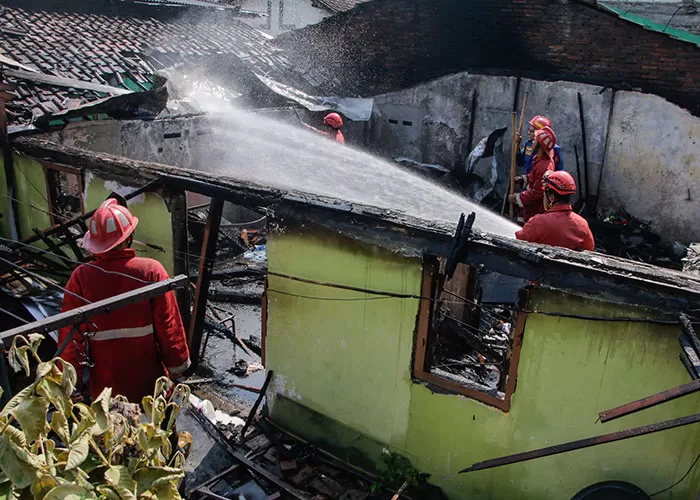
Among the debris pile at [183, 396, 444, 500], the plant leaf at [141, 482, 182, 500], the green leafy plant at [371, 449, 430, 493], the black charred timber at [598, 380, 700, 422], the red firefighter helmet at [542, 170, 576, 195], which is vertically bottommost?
the debris pile at [183, 396, 444, 500]

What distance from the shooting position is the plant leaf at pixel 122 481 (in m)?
2.03

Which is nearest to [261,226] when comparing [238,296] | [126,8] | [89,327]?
[238,296]

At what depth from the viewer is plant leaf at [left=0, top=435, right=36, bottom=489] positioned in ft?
6.15

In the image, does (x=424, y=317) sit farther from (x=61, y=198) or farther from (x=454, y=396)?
(x=61, y=198)

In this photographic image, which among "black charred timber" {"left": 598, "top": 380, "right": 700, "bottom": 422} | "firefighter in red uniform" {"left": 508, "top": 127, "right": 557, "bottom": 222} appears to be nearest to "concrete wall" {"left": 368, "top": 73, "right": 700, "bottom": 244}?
"firefighter in red uniform" {"left": 508, "top": 127, "right": 557, "bottom": 222}

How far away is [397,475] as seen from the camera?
548 centimetres

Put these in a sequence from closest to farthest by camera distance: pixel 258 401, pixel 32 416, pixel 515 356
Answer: pixel 32 416 → pixel 515 356 → pixel 258 401

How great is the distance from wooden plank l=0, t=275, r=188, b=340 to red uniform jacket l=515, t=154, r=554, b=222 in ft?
20.6

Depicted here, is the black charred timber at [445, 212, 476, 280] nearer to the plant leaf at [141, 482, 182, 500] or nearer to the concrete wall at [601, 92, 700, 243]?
the plant leaf at [141, 482, 182, 500]

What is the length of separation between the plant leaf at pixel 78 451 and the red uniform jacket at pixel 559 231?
14.2ft

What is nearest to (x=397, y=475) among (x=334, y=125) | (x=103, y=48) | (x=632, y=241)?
(x=334, y=125)

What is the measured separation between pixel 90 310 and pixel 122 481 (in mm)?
1326

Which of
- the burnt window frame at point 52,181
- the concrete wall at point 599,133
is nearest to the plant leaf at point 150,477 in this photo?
the burnt window frame at point 52,181

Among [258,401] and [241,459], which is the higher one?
[258,401]
